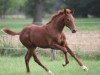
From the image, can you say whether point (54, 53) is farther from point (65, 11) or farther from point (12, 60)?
point (65, 11)

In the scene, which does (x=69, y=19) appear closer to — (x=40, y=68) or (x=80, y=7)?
(x=40, y=68)

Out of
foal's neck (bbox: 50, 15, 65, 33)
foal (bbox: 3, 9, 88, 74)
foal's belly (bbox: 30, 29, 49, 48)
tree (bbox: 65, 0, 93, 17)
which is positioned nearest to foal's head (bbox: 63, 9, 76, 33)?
foal (bbox: 3, 9, 88, 74)

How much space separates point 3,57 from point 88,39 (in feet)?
10.6

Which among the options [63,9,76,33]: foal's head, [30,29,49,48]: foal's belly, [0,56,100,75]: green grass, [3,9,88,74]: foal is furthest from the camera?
[0,56,100,75]: green grass

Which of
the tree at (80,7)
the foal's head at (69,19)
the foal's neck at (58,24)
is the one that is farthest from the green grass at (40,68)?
the tree at (80,7)

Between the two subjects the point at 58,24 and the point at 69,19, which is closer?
the point at 69,19

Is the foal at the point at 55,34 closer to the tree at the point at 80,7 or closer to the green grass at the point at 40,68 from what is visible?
the green grass at the point at 40,68

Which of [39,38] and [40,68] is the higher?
[39,38]

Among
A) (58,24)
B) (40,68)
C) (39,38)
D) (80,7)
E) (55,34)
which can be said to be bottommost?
(80,7)

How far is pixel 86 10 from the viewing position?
5866 cm

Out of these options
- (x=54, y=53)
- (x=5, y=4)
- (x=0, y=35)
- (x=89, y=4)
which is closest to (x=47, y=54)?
(x=54, y=53)

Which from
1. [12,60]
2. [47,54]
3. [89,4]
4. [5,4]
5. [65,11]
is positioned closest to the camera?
[65,11]

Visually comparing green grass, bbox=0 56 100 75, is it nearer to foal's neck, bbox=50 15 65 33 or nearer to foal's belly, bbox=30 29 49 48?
foal's belly, bbox=30 29 49 48

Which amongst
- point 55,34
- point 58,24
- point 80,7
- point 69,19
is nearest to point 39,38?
point 55,34
